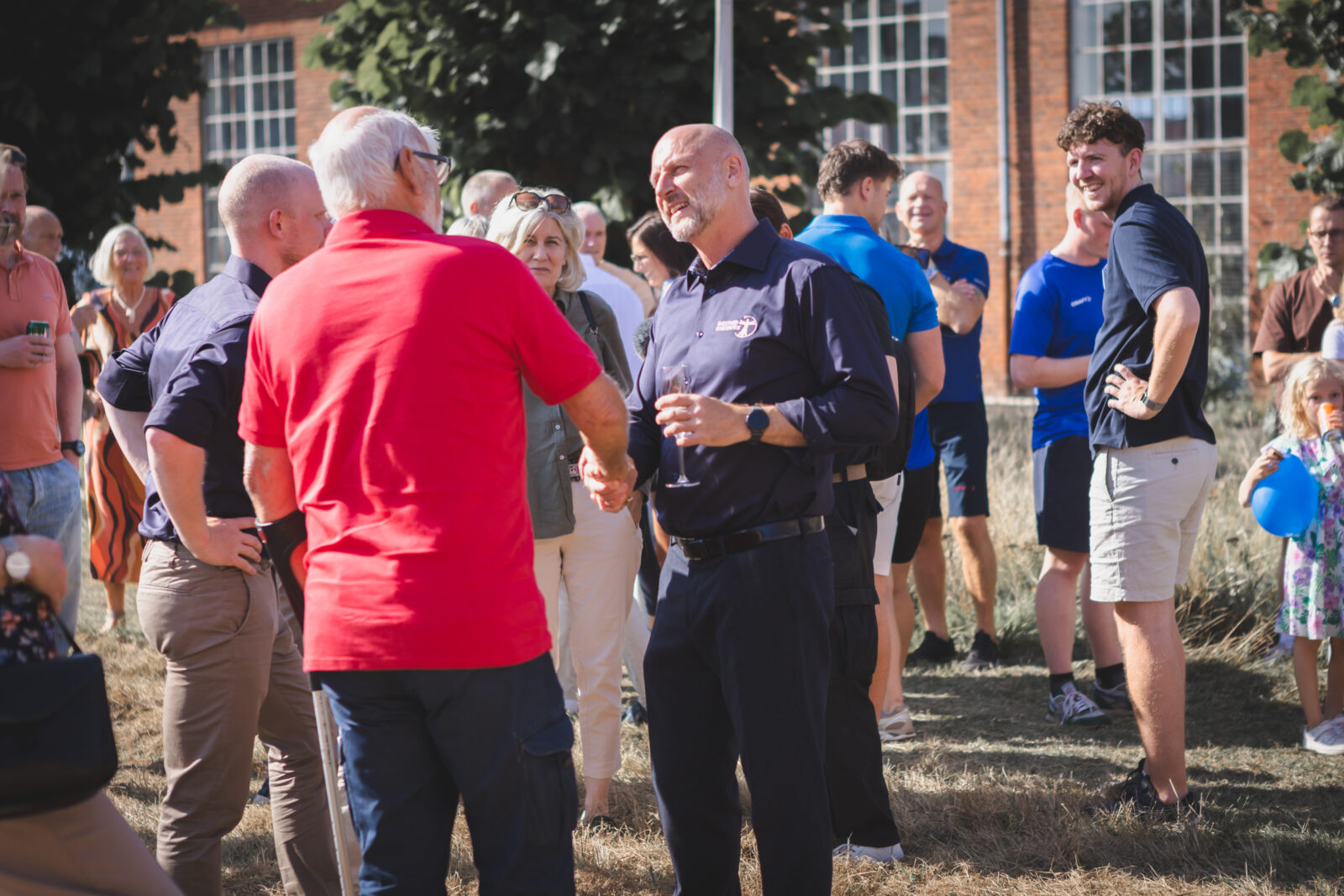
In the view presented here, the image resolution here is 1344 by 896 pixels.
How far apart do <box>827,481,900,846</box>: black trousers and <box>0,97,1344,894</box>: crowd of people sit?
0.01 meters

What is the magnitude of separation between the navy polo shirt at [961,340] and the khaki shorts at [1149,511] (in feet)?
7.12

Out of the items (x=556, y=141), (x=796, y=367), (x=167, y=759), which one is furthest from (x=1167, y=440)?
(x=556, y=141)

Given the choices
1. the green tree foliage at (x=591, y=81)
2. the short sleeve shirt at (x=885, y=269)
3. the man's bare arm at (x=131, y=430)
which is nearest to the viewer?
the man's bare arm at (x=131, y=430)

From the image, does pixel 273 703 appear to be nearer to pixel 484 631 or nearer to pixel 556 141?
pixel 484 631

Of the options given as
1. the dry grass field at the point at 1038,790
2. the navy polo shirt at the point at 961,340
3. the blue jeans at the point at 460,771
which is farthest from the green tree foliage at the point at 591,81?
the blue jeans at the point at 460,771

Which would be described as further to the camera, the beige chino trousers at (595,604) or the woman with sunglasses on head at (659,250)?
the woman with sunglasses on head at (659,250)

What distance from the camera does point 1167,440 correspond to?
3.90m

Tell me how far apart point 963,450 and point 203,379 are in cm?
420

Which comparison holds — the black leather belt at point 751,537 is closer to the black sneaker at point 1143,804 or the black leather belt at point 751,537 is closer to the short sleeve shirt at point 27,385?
the black sneaker at point 1143,804

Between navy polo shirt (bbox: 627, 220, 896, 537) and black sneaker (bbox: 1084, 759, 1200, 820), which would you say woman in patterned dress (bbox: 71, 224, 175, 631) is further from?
black sneaker (bbox: 1084, 759, 1200, 820)

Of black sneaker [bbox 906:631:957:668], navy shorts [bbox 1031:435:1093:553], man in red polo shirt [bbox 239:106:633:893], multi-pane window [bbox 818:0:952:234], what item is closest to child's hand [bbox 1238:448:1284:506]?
navy shorts [bbox 1031:435:1093:553]

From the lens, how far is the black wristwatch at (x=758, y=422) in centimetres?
276

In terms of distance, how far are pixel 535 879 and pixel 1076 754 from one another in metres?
3.09

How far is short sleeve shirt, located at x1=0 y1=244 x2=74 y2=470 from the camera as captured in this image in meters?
4.56
